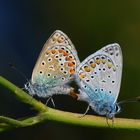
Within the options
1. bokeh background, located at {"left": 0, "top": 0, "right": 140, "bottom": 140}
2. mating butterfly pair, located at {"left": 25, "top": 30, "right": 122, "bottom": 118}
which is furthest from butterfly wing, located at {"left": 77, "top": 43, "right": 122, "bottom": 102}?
bokeh background, located at {"left": 0, "top": 0, "right": 140, "bottom": 140}

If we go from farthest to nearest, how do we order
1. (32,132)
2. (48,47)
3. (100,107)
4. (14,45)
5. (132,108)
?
1. (14,45)
2. (32,132)
3. (132,108)
4. (48,47)
5. (100,107)

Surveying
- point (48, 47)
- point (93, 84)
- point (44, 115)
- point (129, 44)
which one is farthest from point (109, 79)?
point (129, 44)

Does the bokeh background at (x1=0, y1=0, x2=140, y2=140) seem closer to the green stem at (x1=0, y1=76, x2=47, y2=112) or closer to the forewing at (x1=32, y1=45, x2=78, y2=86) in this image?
the forewing at (x1=32, y1=45, x2=78, y2=86)

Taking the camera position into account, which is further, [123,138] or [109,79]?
[123,138]

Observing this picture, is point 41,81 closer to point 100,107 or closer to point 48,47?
point 48,47

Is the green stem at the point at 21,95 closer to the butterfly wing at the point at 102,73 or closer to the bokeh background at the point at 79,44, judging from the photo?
the butterfly wing at the point at 102,73

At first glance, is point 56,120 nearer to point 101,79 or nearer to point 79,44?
point 101,79

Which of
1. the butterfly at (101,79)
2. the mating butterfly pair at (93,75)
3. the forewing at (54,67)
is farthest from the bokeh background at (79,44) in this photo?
the butterfly at (101,79)
